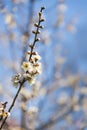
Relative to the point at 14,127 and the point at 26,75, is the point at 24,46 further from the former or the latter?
the point at 26,75

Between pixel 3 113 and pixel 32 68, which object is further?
pixel 32 68

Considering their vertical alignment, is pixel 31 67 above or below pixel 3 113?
above

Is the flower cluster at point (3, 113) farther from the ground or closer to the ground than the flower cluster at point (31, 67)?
closer to the ground

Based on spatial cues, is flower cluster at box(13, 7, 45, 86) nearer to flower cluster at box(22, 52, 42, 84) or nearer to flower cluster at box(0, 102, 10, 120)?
flower cluster at box(22, 52, 42, 84)

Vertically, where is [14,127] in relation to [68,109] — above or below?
below

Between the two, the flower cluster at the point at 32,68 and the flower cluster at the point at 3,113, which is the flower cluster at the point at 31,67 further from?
the flower cluster at the point at 3,113

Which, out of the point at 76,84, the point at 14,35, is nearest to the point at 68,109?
the point at 76,84

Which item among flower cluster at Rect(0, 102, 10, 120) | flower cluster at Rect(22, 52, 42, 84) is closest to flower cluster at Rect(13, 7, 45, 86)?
flower cluster at Rect(22, 52, 42, 84)

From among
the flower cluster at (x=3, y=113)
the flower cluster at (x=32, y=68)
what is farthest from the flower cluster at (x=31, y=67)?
the flower cluster at (x=3, y=113)

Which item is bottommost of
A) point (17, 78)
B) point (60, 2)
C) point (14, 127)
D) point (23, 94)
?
point (17, 78)

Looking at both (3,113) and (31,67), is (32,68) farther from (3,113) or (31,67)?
(3,113)

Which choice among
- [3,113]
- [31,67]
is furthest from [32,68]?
[3,113]
